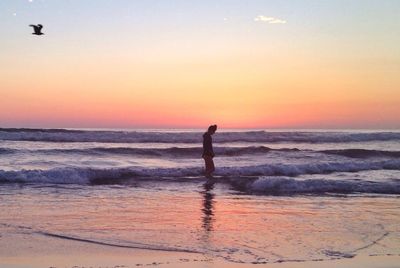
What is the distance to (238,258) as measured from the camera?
6477mm

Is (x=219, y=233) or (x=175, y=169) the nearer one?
(x=219, y=233)

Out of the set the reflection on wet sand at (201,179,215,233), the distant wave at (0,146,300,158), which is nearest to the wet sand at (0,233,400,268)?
the reflection on wet sand at (201,179,215,233)

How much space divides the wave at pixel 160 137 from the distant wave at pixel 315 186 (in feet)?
78.5

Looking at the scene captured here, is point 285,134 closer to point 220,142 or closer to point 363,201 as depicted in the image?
point 220,142

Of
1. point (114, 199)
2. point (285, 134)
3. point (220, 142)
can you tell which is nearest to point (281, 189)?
point (114, 199)

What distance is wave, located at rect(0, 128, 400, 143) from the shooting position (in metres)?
37.7

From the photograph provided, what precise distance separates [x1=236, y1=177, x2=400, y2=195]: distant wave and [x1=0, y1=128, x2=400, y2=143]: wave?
78.5 ft

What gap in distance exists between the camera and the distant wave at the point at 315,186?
1466 centimetres

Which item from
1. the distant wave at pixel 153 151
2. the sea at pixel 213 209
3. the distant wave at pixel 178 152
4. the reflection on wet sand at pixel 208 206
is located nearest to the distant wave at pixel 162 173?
the sea at pixel 213 209

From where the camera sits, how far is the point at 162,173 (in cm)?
1903

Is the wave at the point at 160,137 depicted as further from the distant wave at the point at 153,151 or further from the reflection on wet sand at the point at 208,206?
the reflection on wet sand at the point at 208,206

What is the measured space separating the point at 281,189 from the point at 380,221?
558 cm

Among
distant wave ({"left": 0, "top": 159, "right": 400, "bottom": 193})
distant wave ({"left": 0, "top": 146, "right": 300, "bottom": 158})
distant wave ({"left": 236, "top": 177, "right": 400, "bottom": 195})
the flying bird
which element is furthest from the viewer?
distant wave ({"left": 0, "top": 146, "right": 300, "bottom": 158})

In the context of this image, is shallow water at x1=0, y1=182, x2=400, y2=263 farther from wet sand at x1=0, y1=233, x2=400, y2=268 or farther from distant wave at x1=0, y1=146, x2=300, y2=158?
distant wave at x1=0, y1=146, x2=300, y2=158
